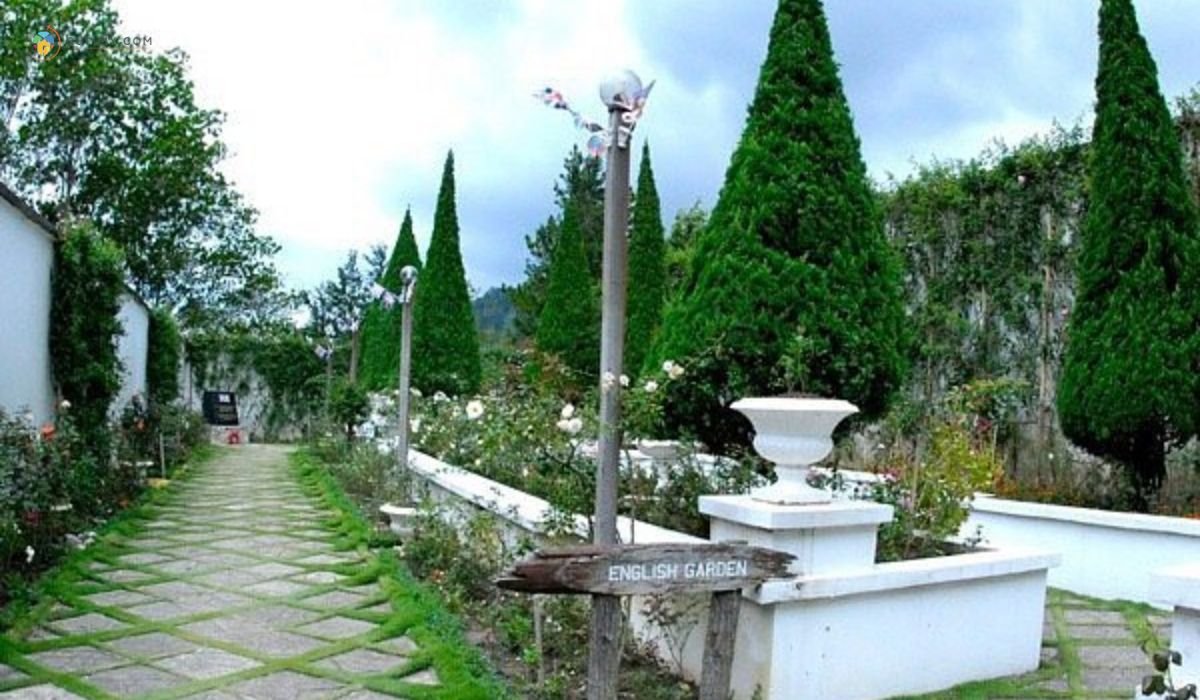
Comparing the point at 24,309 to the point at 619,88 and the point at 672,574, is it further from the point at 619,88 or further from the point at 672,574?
the point at 672,574

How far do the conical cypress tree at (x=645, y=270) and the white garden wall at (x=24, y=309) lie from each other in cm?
579

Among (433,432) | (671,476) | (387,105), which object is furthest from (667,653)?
(387,105)

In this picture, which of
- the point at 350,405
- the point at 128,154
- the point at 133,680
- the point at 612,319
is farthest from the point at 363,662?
the point at 128,154

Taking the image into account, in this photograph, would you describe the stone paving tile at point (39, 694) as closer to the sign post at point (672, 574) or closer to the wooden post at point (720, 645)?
the sign post at point (672, 574)

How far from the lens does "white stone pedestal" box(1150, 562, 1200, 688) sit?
2268 mm

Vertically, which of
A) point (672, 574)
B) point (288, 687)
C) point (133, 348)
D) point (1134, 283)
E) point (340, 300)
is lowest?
point (288, 687)

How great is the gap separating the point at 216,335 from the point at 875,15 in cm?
1763

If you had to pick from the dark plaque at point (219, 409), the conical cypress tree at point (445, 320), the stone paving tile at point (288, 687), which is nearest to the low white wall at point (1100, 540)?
the stone paving tile at point (288, 687)

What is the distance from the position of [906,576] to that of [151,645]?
3.30 metres

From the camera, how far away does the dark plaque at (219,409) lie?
19.0m

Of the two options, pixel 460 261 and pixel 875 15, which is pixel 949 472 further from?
pixel 460 261

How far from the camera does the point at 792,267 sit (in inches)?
182

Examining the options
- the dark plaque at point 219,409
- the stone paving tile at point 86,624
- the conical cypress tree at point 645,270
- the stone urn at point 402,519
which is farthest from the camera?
the dark plaque at point 219,409

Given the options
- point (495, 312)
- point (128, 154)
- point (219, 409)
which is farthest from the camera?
point (495, 312)
